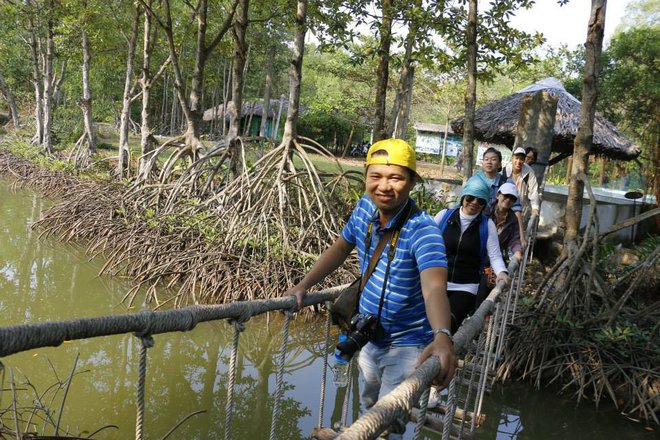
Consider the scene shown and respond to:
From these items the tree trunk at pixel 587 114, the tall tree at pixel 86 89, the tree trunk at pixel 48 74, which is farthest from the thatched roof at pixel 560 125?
the tree trunk at pixel 48 74

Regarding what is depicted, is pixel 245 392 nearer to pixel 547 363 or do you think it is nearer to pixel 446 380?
pixel 547 363

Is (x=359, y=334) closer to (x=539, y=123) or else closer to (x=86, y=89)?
(x=539, y=123)

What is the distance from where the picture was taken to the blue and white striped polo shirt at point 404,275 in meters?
1.65

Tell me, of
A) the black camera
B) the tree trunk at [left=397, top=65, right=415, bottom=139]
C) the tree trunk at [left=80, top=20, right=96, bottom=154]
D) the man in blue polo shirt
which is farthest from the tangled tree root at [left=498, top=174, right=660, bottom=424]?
the tree trunk at [left=80, top=20, right=96, bottom=154]

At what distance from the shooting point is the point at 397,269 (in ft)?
5.72

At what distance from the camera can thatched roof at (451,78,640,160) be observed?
8562 millimetres

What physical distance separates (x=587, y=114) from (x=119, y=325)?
453 centimetres

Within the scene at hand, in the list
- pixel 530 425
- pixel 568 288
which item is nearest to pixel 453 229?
pixel 530 425

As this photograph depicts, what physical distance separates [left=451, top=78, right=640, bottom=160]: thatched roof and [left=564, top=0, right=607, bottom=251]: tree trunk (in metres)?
3.71

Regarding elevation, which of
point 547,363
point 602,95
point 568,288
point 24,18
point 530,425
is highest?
point 24,18

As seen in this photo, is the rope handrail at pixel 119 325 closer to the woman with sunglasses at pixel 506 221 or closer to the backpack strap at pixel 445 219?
the backpack strap at pixel 445 219

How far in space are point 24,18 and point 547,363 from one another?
42.2 ft

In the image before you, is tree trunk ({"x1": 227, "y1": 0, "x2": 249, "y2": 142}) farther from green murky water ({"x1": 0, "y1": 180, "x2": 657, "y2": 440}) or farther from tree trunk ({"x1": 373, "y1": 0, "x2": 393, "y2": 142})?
green murky water ({"x1": 0, "y1": 180, "x2": 657, "y2": 440})

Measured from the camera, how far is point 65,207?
312 inches
